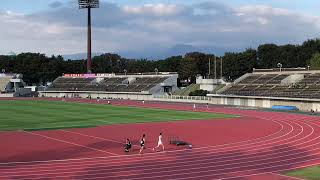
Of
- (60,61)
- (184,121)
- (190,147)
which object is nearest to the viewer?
(190,147)

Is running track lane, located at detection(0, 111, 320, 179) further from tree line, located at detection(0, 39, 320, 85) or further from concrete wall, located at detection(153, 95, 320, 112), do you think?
tree line, located at detection(0, 39, 320, 85)

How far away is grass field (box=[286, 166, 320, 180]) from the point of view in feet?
73.6

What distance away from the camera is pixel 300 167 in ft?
82.1

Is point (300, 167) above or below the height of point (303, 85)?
below

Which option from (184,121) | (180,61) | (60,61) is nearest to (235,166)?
(184,121)

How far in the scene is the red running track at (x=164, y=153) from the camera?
76.2 feet

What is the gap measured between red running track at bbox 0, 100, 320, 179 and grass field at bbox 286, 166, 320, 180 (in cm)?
86

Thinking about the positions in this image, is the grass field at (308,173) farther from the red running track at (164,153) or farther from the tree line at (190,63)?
the tree line at (190,63)

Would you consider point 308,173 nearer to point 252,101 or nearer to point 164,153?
point 164,153

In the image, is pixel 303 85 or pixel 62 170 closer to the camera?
pixel 62 170

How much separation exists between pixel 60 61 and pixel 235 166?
136m

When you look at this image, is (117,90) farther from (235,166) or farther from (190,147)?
(235,166)

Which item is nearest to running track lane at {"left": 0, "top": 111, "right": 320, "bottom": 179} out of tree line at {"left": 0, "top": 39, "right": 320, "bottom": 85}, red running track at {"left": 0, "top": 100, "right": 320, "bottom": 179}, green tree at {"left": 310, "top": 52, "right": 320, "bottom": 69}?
red running track at {"left": 0, "top": 100, "right": 320, "bottom": 179}

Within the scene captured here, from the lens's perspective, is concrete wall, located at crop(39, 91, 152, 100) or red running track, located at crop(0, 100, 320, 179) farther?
concrete wall, located at crop(39, 91, 152, 100)
